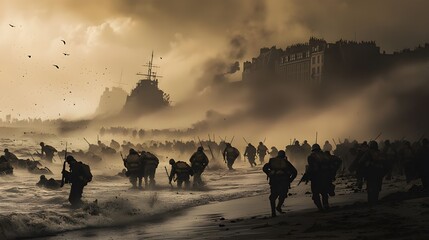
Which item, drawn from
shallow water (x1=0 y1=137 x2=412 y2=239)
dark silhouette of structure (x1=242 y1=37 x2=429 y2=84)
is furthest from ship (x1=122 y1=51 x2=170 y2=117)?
shallow water (x1=0 y1=137 x2=412 y2=239)

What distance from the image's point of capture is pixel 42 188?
28.6 meters

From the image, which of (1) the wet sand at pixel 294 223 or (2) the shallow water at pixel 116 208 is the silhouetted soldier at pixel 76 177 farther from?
(1) the wet sand at pixel 294 223

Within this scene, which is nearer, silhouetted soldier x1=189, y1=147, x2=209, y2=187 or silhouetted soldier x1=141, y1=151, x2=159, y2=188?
silhouetted soldier x1=141, y1=151, x2=159, y2=188

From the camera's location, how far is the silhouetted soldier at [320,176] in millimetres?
15828

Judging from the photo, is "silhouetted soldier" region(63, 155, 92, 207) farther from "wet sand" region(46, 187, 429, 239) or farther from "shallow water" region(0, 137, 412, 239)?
"wet sand" region(46, 187, 429, 239)

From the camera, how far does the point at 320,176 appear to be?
52.3 ft

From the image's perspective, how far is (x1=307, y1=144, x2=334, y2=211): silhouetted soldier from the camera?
15828 millimetres

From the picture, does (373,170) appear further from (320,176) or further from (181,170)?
(181,170)

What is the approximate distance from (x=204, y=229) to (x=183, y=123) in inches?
5629

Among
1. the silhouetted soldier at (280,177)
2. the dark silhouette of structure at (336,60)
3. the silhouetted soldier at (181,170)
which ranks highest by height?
the dark silhouette of structure at (336,60)

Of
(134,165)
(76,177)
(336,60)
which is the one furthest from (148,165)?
(336,60)

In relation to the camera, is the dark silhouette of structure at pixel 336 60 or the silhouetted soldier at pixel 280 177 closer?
the silhouetted soldier at pixel 280 177

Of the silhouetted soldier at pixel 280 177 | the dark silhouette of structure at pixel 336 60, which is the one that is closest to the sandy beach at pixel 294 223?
the silhouetted soldier at pixel 280 177

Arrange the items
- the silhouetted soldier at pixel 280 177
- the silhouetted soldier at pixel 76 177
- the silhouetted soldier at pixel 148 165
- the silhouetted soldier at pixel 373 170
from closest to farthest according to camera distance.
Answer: the silhouetted soldier at pixel 280 177, the silhouetted soldier at pixel 373 170, the silhouetted soldier at pixel 76 177, the silhouetted soldier at pixel 148 165
